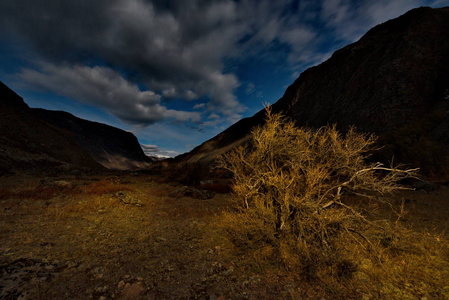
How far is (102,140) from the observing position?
79.2m

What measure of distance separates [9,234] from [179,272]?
4525 millimetres

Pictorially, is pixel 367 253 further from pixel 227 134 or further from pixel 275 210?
pixel 227 134

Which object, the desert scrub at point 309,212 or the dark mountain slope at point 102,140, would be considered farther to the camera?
the dark mountain slope at point 102,140

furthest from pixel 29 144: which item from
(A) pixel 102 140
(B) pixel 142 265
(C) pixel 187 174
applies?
(A) pixel 102 140

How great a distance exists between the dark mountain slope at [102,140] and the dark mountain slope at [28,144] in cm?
2878

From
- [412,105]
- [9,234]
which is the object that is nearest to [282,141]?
[9,234]

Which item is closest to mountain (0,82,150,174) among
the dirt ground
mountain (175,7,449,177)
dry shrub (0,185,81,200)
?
dry shrub (0,185,81,200)

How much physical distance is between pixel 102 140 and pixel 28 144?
61468 mm

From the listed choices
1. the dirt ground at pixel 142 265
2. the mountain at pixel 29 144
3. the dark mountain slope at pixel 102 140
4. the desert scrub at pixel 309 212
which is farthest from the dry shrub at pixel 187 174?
the dark mountain slope at pixel 102 140

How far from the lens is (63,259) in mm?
3400

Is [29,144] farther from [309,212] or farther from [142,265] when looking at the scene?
[309,212]

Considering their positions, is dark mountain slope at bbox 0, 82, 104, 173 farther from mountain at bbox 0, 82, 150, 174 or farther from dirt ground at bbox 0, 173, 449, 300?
dirt ground at bbox 0, 173, 449, 300

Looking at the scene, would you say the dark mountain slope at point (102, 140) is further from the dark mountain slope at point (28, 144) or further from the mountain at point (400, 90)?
the mountain at point (400, 90)

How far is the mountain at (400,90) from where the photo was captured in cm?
1464
